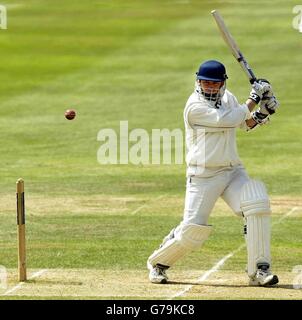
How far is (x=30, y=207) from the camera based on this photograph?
61.4 feet

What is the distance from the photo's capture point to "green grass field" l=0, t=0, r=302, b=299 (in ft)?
45.3

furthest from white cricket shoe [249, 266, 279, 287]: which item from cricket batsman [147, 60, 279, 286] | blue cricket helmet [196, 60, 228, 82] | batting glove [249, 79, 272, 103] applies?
blue cricket helmet [196, 60, 228, 82]

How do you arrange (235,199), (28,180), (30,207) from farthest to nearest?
(28,180) → (30,207) → (235,199)

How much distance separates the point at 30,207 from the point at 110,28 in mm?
23969

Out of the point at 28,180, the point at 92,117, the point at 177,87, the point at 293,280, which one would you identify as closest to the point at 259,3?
the point at 177,87

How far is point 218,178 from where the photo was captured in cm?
1302

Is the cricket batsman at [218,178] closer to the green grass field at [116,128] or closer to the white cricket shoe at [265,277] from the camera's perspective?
the white cricket shoe at [265,277]

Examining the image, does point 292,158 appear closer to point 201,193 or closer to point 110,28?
point 201,193

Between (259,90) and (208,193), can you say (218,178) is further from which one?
(259,90)

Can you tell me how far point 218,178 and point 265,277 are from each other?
3.73ft

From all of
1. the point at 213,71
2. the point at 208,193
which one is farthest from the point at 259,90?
the point at 208,193

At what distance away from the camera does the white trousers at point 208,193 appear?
510 inches

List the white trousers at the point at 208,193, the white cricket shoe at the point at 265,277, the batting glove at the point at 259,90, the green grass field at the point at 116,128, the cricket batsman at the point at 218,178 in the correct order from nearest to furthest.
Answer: the white cricket shoe at the point at 265,277, the cricket batsman at the point at 218,178, the white trousers at the point at 208,193, the batting glove at the point at 259,90, the green grass field at the point at 116,128

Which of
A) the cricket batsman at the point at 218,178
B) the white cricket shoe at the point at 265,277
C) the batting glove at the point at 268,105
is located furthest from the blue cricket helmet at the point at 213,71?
the white cricket shoe at the point at 265,277
